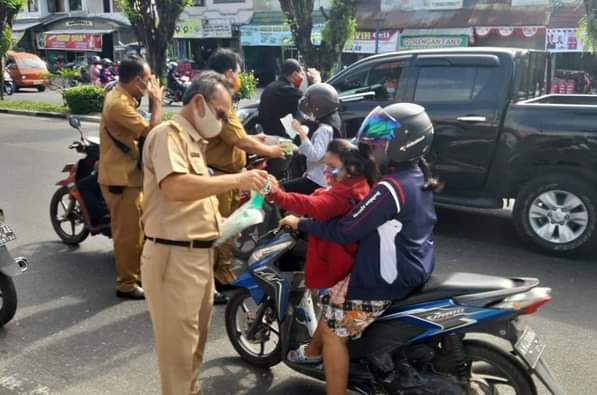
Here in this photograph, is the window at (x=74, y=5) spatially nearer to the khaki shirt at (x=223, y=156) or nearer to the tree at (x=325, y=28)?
the tree at (x=325, y=28)

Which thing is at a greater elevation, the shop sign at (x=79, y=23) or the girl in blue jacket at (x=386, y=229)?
the shop sign at (x=79, y=23)

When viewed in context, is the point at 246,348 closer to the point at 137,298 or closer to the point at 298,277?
the point at 298,277

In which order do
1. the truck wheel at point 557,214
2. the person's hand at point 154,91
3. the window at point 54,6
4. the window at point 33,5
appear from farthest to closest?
the window at point 33,5 < the window at point 54,6 < the truck wheel at point 557,214 < the person's hand at point 154,91

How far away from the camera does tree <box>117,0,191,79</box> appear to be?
672 inches

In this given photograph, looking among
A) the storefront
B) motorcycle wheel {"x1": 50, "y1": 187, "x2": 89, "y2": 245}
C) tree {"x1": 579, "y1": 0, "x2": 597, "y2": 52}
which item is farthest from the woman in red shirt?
the storefront

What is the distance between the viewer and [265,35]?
104 feet

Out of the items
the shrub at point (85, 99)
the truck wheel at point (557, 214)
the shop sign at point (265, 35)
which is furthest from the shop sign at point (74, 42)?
the truck wheel at point (557, 214)

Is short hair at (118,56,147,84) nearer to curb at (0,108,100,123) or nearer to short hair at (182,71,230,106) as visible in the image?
Result: short hair at (182,71,230,106)

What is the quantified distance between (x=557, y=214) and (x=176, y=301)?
14.1 ft

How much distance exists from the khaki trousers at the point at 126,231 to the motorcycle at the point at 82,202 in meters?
0.81

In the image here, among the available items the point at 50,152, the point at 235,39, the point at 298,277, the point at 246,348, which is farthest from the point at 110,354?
the point at 235,39

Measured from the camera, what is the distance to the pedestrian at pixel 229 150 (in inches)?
173

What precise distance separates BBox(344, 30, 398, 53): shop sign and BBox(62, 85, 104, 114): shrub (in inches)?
454

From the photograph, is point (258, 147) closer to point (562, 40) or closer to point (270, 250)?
point (270, 250)
